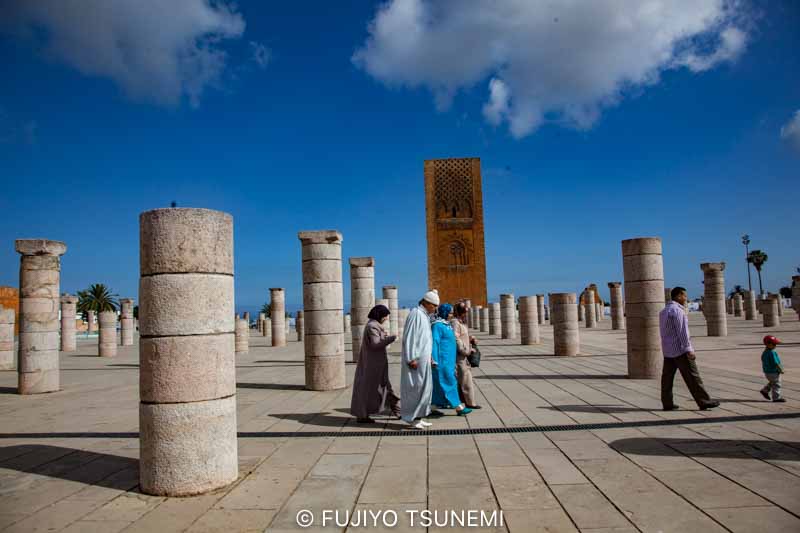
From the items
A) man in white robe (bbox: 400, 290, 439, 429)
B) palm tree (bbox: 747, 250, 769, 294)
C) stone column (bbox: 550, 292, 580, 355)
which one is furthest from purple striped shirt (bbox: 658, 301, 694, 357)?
palm tree (bbox: 747, 250, 769, 294)

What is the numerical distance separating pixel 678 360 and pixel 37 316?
38.3 feet

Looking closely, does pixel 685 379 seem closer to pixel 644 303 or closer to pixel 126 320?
pixel 644 303

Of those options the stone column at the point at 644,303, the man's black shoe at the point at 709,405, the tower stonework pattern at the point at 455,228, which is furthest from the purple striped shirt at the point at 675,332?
the tower stonework pattern at the point at 455,228

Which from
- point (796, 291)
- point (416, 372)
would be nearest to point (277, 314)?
point (416, 372)

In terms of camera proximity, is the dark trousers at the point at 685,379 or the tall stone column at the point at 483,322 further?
the tall stone column at the point at 483,322

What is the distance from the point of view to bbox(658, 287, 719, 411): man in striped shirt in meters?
6.93

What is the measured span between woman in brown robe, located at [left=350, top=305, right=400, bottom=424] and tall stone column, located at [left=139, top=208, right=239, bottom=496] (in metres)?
2.49

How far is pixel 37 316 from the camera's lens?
36.2 ft

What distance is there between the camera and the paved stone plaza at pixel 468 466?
3.77 m

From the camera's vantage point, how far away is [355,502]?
4062 mm

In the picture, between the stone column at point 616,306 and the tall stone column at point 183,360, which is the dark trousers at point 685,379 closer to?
the tall stone column at point 183,360

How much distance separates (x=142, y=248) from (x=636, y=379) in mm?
9018

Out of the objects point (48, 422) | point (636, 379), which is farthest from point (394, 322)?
point (48, 422)

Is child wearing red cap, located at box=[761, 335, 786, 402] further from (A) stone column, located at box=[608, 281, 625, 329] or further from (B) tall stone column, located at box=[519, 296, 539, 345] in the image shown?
(A) stone column, located at box=[608, 281, 625, 329]
